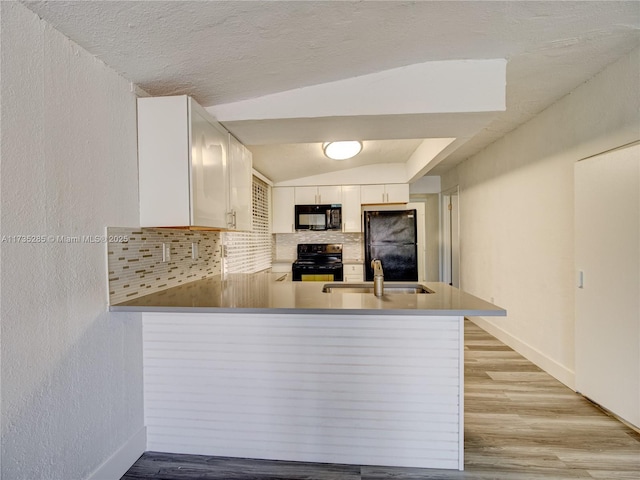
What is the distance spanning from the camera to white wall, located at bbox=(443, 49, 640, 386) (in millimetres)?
2025

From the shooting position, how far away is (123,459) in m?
1.56

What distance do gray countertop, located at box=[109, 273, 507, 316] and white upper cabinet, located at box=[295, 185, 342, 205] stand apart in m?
2.62

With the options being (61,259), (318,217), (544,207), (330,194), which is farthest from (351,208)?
(61,259)

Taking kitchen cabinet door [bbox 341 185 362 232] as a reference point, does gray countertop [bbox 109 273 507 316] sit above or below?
below

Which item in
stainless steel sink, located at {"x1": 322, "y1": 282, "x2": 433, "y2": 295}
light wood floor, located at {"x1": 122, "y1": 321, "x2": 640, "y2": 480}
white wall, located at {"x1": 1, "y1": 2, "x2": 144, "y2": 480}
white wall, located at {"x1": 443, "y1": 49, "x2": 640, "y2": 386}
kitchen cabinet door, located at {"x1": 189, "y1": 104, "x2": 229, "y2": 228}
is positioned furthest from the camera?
stainless steel sink, located at {"x1": 322, "y1": 282, "x2": 433, "y2": 295}

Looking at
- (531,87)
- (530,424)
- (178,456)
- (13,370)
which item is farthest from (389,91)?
(178,456)

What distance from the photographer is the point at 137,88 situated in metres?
1.67

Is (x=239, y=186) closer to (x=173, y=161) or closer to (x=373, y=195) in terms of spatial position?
(x=173, y=161)

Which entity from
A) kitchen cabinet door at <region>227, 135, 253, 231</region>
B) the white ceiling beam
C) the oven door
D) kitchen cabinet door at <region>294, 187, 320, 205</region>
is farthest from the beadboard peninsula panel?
kitchen cabinet door at <region>294, 187, 320, 205</region>

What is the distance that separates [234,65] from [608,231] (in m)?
2.50

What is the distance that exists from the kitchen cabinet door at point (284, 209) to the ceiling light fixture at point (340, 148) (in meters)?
1.25

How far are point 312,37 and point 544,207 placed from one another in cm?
252

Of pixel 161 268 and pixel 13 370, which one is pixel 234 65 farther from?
pixel 13 370

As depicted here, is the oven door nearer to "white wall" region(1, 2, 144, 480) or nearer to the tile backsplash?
the tile backsplash
